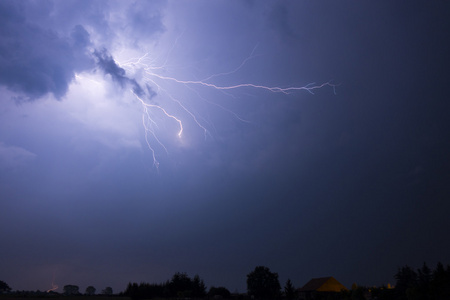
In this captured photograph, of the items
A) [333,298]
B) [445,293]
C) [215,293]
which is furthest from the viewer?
[215,293]

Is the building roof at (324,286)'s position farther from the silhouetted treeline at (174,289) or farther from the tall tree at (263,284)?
the silhouetted treeline at (174,289)

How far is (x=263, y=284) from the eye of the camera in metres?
40.4

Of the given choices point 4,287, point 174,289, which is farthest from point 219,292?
point 4,287

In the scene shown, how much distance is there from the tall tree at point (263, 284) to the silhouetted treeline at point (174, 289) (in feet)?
23.5

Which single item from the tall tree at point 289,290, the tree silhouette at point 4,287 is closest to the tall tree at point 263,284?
the tall tree at point 289,290

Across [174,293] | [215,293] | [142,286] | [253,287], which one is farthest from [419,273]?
[142,286]

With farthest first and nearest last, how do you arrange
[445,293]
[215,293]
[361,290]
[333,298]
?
[215,293], [333,298], [361,290], [445,293]

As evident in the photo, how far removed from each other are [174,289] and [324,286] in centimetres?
1925

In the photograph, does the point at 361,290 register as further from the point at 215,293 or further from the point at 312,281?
the point at 215,293

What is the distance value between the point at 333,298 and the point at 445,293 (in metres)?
10.5

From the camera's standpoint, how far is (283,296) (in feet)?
126

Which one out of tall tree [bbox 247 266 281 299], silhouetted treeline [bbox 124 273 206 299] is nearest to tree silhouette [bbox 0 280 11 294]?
silhouetted treeline [bbox 124 273 206 299]

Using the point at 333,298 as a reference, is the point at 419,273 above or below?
above

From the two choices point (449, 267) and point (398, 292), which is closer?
point (449, 267)
